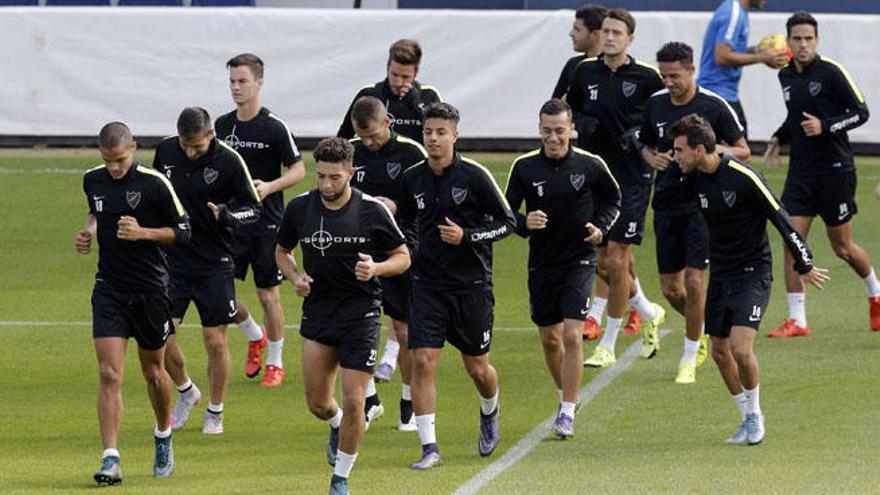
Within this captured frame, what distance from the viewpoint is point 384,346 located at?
17.6 metres

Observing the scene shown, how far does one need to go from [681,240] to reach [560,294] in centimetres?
216

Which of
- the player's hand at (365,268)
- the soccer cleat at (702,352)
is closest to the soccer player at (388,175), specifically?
the player's hand at (365,268)

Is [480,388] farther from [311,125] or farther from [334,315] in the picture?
[311,125]

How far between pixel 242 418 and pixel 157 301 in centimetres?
222

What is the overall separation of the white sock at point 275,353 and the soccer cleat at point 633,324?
3.44 m

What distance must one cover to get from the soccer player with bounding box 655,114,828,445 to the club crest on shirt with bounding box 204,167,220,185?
337 centimetres

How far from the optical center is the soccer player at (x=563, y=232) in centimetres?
1379

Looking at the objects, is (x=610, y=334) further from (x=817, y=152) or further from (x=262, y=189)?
(x=262, y=189)

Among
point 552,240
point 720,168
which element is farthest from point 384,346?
point 720,168

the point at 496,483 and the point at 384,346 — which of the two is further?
the point at 384,346

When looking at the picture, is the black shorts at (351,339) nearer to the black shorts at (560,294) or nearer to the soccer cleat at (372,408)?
the black shorts at (560,294)

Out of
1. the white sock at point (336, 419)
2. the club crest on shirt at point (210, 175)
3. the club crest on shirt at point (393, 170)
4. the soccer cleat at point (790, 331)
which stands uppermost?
the club crest on shirt at point (393, 170)

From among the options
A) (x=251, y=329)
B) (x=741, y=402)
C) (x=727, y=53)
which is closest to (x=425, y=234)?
(x=741, y=402)

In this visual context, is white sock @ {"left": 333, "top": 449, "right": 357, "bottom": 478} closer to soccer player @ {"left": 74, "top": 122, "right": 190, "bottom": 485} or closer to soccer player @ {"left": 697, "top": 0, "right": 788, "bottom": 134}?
soccer player @ {"left": 74, "top": 122, "right": 190, "bottom": 485}
